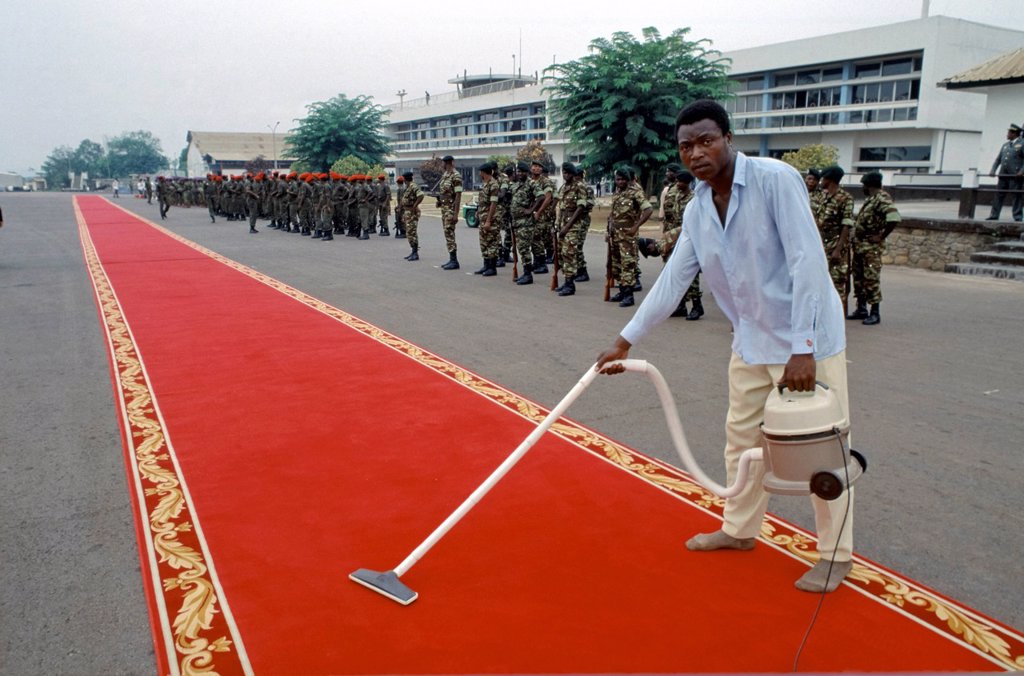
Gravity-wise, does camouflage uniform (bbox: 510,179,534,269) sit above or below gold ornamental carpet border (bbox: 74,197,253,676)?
above

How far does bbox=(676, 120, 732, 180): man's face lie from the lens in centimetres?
256

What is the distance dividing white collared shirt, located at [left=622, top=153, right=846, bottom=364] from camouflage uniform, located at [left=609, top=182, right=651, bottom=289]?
6.08 meters

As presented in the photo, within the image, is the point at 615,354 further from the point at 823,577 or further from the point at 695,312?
the point at 695,312

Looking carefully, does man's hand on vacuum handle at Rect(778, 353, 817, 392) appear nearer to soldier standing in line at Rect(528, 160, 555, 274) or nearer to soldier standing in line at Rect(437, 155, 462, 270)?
soldier standing in line at Rect(528, 160, 555, 274)

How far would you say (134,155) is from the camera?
139750 millimetres

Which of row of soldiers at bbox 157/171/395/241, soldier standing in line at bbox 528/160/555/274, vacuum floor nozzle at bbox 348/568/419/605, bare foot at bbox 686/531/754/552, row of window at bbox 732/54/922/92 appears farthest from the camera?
row of window at bbox 732/54/922/92

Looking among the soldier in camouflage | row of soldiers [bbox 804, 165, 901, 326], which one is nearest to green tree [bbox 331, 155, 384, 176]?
the soldier in camouflage

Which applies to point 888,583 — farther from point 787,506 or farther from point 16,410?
point 16,410

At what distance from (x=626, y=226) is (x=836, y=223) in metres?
2.24

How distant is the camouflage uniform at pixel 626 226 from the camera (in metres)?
8.80

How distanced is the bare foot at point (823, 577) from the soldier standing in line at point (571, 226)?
7217 mm

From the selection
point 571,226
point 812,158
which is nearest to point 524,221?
point 571,226

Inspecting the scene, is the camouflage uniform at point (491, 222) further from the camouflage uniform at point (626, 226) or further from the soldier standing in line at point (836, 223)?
the soldier standing in line at point (836, 223)

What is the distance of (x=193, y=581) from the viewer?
9.33 ft
